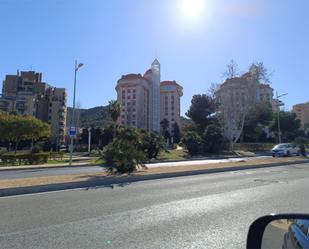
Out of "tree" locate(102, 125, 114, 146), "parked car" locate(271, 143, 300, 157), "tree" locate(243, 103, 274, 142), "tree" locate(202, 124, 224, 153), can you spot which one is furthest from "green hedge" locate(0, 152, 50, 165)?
"tree" locate(102, 125, 114, 146)

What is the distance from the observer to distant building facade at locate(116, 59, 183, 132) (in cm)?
14000

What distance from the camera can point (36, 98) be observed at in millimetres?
118938

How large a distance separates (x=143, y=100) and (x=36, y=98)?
48.9 meters

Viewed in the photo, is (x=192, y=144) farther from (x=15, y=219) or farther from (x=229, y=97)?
(x=15, y=219)

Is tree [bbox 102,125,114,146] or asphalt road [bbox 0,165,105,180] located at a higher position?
tree [bbox 102,125,114,146]

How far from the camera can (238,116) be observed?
4772cm

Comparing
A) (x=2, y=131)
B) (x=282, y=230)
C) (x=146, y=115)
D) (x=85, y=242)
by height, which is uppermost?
(x=146, y=115)

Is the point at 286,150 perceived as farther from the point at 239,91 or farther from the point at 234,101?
the point at 239,91

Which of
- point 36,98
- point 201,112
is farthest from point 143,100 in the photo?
point 201,112

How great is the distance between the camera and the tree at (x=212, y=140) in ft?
152

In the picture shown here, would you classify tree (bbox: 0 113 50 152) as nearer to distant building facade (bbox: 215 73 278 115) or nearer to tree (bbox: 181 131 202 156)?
tree (bbox: 181 131 202 156)

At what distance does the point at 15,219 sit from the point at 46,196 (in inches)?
128

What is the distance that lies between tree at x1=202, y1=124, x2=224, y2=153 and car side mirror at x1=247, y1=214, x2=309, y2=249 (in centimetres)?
4390

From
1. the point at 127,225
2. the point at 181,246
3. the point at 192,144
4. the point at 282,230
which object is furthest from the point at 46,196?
the point at 192,144
